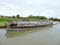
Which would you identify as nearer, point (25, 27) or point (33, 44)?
point (33, 44)

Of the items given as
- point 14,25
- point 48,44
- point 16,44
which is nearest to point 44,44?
point 48,44

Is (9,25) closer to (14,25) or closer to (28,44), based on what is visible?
(14,25)

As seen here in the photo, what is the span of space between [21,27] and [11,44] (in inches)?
261

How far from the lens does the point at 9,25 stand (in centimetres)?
1270

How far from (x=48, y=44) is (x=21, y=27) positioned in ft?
22.3

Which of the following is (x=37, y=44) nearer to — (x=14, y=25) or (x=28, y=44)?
(x=28, y=44)

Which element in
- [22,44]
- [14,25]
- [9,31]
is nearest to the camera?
[22,44]

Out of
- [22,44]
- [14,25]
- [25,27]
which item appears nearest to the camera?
[22,44]

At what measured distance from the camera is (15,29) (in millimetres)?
12641

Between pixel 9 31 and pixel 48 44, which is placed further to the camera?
pixel 9 31

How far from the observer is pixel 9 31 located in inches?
479

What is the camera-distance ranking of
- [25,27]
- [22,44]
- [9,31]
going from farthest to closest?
[25,27] < [9,31] < [22,44]

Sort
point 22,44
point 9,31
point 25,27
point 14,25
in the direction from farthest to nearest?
point 25,27 < point 14,25 < point 9,31 < point 22,44

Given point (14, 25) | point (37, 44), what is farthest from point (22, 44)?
point (14, 25)
